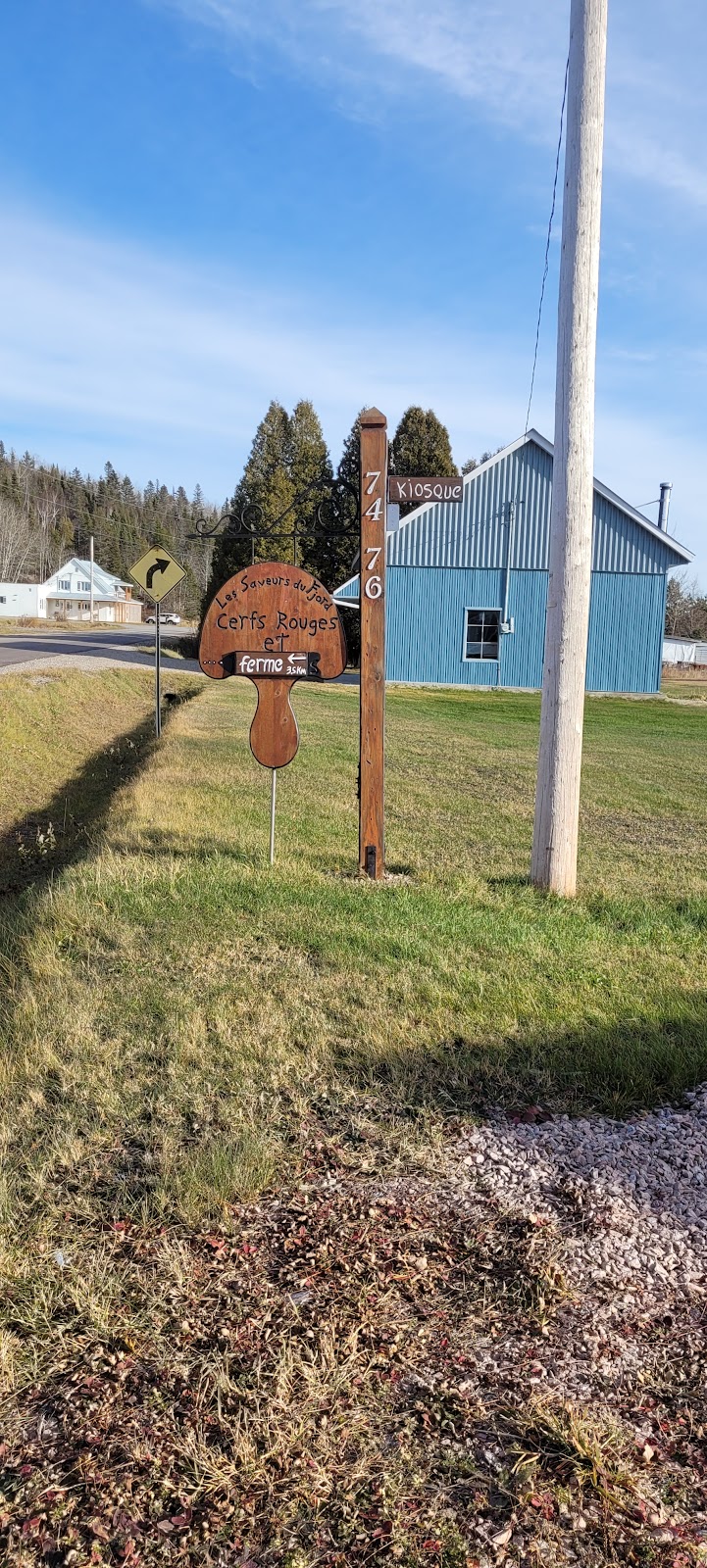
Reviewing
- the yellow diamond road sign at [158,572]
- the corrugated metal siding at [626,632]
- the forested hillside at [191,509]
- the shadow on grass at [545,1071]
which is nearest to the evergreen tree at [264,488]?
the forested hillside at [191,509]

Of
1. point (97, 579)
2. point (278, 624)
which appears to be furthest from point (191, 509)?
point (278, 624)

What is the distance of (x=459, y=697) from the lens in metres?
24.9

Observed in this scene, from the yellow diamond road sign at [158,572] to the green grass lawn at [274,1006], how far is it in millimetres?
7480

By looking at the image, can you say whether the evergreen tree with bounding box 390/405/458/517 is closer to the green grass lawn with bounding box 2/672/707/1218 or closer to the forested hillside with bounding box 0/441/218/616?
the green grass lawn with bounding box 2/672/707/1218

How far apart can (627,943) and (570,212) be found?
408cm

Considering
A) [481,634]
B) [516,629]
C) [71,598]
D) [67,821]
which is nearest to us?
[67,821]

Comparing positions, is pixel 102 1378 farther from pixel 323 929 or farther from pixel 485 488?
pixel 485 488

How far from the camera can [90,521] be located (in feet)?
401

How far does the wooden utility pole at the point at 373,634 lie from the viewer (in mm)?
6047

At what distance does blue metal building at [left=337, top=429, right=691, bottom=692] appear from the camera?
83.3 ft

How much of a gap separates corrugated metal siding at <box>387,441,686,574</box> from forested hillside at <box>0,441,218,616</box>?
8301 cm

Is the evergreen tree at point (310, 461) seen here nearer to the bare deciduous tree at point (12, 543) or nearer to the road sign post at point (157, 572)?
the road sign post at point (157, 572)

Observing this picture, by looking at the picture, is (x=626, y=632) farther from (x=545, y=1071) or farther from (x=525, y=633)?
(x=545, y=1071)

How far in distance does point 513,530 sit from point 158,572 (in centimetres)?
1268
